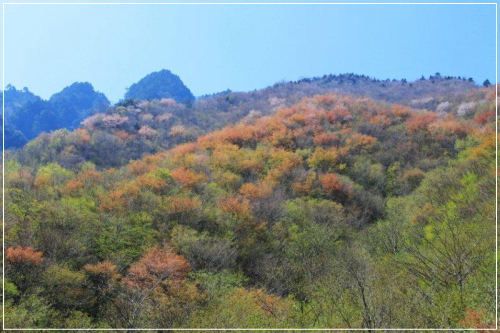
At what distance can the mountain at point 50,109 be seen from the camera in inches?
2122

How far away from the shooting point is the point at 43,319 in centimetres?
1231

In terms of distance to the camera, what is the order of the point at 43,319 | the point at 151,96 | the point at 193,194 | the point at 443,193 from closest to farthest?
the point at 43,319, the point at 443,193, the point at 193,194, the point at 151,96

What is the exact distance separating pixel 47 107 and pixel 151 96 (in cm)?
1501

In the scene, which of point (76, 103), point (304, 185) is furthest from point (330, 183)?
point (76, 103)

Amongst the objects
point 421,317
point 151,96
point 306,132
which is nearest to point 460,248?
point 421,317

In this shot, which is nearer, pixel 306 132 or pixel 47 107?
pixel 306 132

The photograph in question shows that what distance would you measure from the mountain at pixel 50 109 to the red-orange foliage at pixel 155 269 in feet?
138

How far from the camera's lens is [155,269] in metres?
15.4

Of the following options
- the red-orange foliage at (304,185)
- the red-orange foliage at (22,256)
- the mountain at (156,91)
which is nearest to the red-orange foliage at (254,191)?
the red-orange foliage at (304,185)

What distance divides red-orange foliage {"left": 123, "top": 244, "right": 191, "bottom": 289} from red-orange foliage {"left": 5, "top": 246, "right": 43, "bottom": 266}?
3284 millimetres

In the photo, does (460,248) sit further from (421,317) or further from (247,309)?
(247,309)

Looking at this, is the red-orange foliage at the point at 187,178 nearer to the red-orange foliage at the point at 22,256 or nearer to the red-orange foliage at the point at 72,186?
the red-orange foliage at the point at 72,186

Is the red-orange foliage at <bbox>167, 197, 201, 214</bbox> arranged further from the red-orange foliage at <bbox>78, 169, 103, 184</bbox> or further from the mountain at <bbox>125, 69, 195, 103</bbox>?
the mountain at <bbox>125, 69, 195, 103</bbox>

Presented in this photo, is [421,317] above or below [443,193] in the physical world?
below
